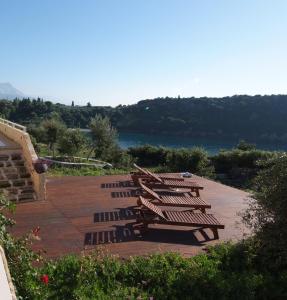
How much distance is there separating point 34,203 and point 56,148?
2344cm

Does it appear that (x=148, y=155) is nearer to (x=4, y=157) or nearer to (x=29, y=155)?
(x=4, y=157)

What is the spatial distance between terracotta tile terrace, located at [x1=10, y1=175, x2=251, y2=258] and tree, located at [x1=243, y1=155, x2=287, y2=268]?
1.13 meters

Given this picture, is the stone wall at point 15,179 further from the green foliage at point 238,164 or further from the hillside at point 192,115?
the hillside at point 192,115

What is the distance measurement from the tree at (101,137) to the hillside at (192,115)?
34.8 meters

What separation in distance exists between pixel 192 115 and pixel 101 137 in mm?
52110

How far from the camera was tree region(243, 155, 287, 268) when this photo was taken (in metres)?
5.39

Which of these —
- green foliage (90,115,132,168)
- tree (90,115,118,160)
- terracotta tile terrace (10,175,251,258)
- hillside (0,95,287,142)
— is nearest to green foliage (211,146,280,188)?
green foliage (90,115,132,168)

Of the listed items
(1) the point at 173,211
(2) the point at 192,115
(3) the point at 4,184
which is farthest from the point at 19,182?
(2) the point at 192,115

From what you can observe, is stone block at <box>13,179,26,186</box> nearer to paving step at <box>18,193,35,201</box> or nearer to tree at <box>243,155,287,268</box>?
paving step at <box>18,193,35,201</box>

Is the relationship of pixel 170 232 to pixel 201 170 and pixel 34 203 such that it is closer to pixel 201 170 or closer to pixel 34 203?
pixel 34 203

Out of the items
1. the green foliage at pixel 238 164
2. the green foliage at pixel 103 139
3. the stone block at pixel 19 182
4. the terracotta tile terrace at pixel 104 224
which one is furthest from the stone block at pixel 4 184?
the green foliage at pixel 103 139

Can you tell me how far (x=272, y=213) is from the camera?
18.3 ft

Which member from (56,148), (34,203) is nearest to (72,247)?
(34,203)

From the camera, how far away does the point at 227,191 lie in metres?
11.5
